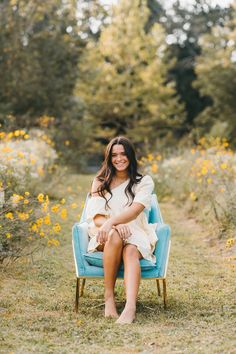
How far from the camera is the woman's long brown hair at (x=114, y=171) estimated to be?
497cm

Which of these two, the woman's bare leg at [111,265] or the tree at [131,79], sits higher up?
the tree at [131,79]

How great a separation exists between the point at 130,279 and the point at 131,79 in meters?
22.2

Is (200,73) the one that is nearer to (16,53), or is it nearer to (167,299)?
(16,53)

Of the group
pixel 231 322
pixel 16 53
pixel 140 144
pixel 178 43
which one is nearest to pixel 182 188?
pixel 231 322

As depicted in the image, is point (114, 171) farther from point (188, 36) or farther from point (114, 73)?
point (188, 36)

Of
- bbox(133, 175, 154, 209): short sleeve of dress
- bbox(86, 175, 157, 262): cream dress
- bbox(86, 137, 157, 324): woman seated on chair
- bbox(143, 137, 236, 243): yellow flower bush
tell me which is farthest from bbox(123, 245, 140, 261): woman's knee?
bbox(143, 137, 236, 243): yellow flower bush

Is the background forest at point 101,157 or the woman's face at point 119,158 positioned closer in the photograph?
the background forest at point 101,157

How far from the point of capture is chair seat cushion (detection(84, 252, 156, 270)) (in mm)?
4559

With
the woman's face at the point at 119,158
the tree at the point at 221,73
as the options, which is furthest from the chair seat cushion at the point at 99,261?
the tree at the point at 221,73

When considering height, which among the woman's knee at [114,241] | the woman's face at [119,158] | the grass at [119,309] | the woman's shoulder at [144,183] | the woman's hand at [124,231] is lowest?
the grass at [119,309]

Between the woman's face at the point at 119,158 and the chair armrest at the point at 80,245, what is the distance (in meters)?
0.54

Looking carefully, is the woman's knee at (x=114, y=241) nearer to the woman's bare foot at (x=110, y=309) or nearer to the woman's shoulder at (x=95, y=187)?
the woman's bare foot at (x=110, y=309)

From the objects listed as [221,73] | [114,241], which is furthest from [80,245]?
[221,73]

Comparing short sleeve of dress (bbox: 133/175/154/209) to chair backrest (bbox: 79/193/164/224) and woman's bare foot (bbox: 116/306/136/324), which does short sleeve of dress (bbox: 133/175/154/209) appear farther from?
woman's bare foot (bbox: 116/306/136/324)
